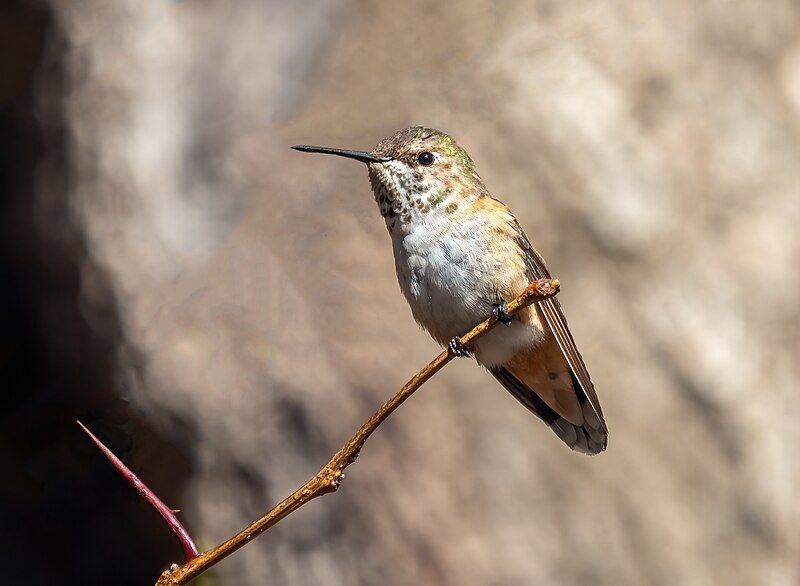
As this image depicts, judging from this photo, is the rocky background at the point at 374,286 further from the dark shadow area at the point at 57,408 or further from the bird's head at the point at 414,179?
the bird's head at the point at 414,179

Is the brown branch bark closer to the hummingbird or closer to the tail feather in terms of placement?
the hummingbird

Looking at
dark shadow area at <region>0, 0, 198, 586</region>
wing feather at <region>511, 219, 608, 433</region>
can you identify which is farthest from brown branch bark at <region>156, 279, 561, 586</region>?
dark shadow area at <region>0, 0, 198, 586</region>

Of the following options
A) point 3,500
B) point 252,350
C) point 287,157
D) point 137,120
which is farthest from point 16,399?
point 287,157

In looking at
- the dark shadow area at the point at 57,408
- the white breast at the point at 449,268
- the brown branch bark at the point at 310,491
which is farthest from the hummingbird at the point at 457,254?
the dark shadow area at the point at 57,408

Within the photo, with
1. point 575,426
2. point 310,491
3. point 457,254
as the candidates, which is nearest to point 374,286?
point 575,426

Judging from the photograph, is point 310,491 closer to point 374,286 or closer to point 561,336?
point 561,336

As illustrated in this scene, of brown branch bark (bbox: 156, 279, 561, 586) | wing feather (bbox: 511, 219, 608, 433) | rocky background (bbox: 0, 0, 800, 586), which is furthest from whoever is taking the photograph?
rocky background (bbox: 0, 0, 800, 586)

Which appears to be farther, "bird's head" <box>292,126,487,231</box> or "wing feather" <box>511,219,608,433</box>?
"wing feather" <box>511,219,608,433</box>
